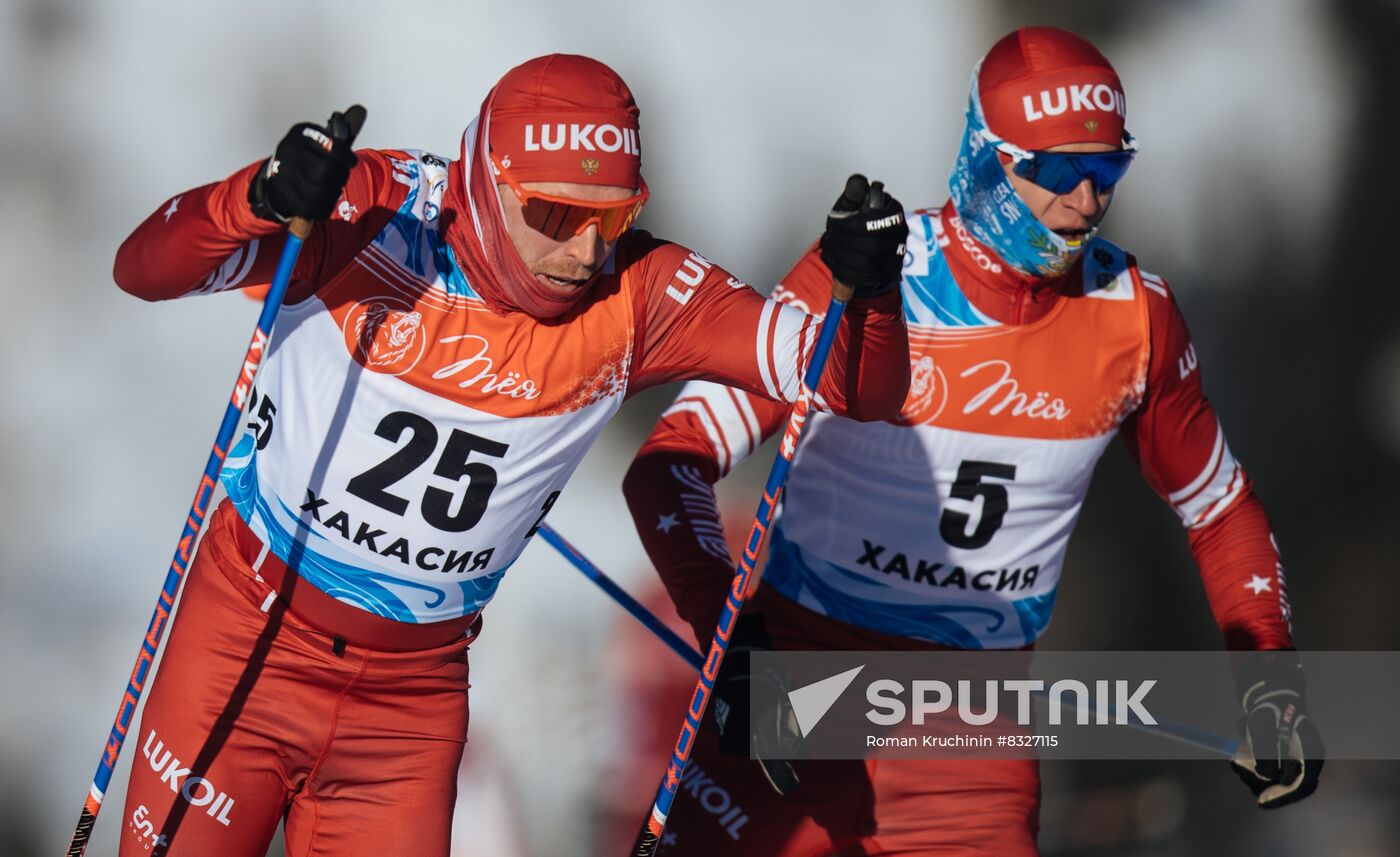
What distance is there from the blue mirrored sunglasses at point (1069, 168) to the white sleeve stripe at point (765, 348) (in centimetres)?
78

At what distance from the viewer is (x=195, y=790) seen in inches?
116

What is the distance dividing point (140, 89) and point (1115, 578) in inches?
144

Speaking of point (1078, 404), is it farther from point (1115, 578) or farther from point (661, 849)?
point (1115, 578)

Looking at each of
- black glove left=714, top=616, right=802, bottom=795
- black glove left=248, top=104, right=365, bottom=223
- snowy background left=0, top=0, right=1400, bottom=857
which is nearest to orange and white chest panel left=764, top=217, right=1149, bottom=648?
black glove left=714, top=616, right=802, bottom=795

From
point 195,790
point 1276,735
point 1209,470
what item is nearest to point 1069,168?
point 1209,470

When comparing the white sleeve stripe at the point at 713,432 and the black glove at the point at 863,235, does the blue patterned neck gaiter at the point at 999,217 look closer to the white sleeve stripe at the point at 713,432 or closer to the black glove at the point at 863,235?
the white sleeve stripe at the point at 713,432

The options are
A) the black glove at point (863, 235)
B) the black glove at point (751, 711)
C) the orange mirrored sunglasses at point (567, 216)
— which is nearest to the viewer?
the black glove at point (863, 235)

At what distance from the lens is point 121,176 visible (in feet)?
15.0

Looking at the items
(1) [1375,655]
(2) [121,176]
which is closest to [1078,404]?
(2) [121,176]

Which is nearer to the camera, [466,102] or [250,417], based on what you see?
[250,417]

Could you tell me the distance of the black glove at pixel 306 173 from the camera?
2.52 meters

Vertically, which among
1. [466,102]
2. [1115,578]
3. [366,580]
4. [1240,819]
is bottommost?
[1240,819]

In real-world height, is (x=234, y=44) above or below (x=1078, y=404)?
above

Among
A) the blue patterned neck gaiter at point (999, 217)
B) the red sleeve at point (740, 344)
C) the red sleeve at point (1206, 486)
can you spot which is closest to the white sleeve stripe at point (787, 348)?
the red sleeve at point (740, 344)
